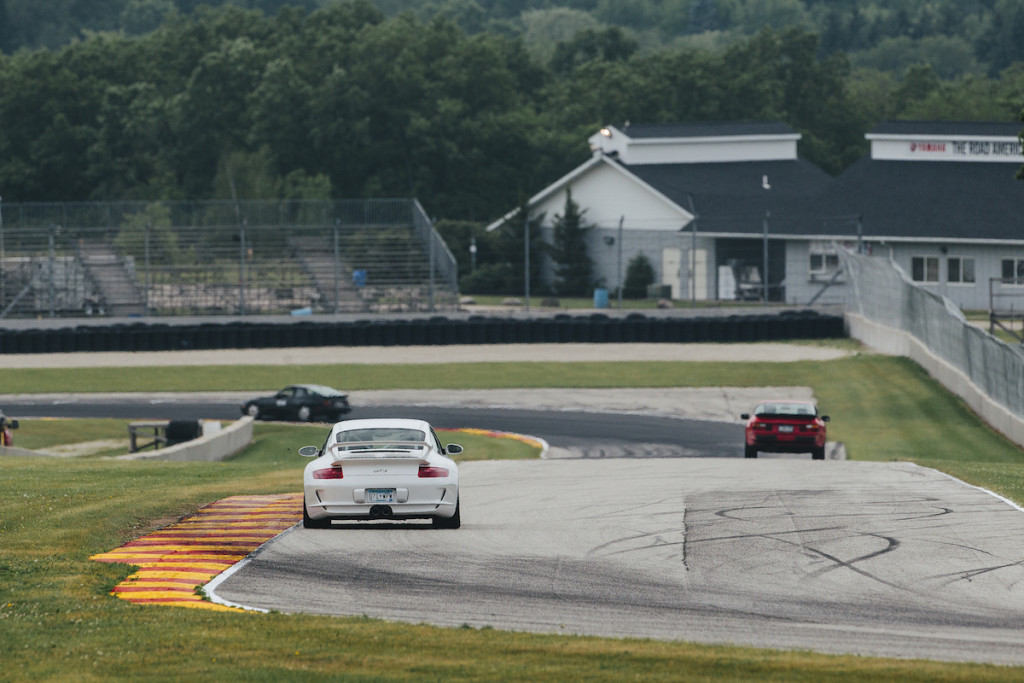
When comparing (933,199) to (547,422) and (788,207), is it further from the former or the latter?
(547,422)

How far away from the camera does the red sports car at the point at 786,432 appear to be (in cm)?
2928

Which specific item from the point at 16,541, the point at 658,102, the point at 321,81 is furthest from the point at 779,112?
the point at 16,541

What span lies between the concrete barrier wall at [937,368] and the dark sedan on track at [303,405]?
53.1 ft

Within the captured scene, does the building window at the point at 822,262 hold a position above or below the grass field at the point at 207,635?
above

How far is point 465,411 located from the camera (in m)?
39.9

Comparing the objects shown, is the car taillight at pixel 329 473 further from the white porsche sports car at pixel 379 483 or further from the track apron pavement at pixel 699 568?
the track apron pavement at pixel 699 568

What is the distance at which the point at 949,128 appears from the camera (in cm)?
6906

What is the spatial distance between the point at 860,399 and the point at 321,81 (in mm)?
70359

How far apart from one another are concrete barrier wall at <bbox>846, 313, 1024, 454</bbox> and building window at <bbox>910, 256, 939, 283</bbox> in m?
8.27

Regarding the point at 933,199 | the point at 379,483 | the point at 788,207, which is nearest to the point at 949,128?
the point at 933,199

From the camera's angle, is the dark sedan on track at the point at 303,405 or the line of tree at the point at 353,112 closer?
the dark sedan on track at the point at 303,405

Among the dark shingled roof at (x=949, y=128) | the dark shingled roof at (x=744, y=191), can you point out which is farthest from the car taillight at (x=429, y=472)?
the dark shingled roof at (x=949, y=128)

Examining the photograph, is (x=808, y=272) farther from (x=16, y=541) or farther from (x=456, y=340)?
(x=16, y=541)

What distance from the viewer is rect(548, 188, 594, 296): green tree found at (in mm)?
61250
